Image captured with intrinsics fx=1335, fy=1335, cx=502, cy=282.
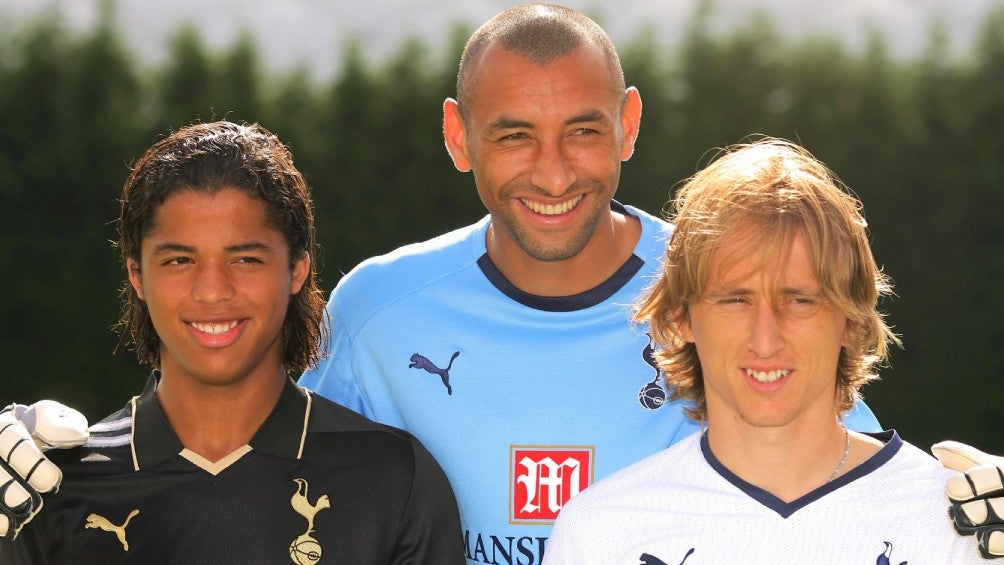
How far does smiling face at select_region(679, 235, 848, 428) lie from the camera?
2.55m

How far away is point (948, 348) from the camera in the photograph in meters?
7.07

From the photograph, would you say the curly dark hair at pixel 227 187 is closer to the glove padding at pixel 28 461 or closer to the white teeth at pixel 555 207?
the glove padding at pixel 28 461

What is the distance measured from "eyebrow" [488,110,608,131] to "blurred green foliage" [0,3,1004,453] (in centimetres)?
364

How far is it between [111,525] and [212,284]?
1.80 ft

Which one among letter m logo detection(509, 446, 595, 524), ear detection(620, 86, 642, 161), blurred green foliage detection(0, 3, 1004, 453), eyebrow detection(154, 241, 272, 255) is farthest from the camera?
blurred green foliage detection(0, 3, 1004, 453)

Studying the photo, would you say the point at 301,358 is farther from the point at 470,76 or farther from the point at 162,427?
the point at 470,76

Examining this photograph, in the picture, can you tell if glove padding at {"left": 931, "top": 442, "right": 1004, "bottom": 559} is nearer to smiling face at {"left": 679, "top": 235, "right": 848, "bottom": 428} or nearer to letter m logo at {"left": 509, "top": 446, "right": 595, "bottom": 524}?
smiling face at {"left": 679, "top": 235, "right": 848, "bottom": 428}

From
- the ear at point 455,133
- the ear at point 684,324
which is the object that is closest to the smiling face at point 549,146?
the ear at point 455,133

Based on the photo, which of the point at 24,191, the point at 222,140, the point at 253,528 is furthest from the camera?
the point at 24,191

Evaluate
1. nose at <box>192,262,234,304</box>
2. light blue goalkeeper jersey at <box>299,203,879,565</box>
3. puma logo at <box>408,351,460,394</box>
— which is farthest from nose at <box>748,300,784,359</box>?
nose at <box>192,262,234,304</box>

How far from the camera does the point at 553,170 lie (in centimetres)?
327

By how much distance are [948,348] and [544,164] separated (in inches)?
175

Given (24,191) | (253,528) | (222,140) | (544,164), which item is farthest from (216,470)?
(24,191)

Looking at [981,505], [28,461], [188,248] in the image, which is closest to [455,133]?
[188,248]
